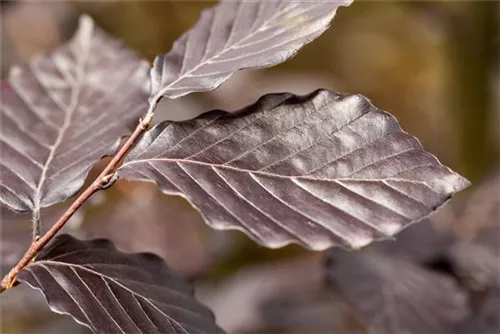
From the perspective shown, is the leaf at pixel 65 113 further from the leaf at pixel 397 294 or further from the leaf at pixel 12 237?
the leaf at pixel 397 294

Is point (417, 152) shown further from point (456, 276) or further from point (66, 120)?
point (456, 276)

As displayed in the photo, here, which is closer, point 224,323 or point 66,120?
point 66,120

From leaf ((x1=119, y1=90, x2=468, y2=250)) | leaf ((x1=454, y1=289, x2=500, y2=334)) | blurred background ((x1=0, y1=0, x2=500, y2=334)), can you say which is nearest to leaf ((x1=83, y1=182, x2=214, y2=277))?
blurred background ((x1=0, y1=0, x2=500, y2=334))

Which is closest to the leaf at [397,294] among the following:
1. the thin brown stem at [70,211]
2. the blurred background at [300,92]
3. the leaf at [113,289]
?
the blurred background at [300,92]

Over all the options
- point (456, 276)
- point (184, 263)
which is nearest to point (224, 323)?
point (184, 263)

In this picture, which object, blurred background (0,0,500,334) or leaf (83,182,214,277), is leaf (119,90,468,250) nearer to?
blurred background (0,0,500,334)

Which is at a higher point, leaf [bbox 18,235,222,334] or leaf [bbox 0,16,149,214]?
leaf [bbox 0,16,149,214]
